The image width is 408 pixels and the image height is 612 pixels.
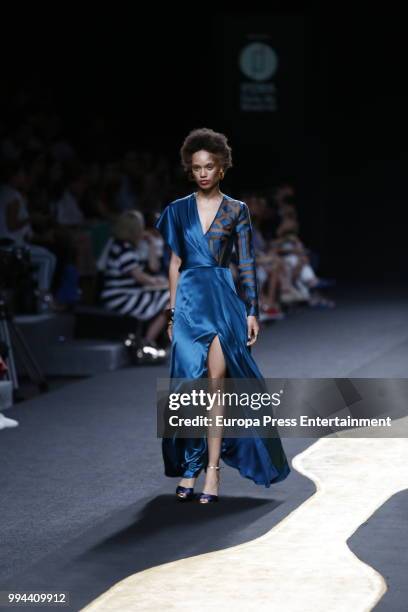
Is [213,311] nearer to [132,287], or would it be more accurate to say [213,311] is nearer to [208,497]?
[208,497]

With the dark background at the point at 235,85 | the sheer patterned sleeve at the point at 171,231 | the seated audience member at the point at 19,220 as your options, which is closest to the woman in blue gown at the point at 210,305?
the sheer patterned sleeve at the point at 171,231

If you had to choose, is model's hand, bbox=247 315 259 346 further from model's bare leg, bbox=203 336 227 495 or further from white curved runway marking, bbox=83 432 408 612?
white curved runway marking, bbox=83 432 408 612

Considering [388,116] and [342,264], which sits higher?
[388,116]

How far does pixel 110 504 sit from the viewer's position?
4.99 meters

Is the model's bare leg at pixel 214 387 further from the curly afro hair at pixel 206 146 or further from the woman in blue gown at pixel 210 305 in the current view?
the curly afro hair at pixel 206 146

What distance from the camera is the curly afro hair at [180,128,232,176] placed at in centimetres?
484

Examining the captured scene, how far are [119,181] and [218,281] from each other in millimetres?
7820

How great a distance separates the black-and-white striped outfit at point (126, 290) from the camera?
9352mm

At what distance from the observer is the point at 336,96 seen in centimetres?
2000

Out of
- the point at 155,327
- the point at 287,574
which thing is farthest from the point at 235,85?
the point at 287,574

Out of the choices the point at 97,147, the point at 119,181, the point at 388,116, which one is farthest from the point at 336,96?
the point at 119,181

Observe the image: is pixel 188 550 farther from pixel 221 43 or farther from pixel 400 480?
pixel 221 43

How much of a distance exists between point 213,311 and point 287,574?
1.25m

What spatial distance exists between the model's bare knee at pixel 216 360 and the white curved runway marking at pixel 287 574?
0.58 m
